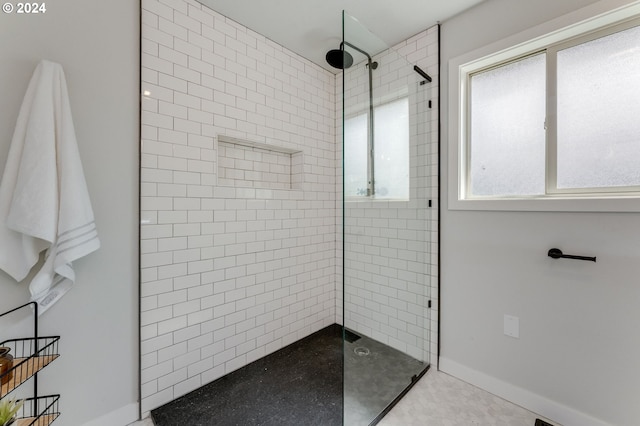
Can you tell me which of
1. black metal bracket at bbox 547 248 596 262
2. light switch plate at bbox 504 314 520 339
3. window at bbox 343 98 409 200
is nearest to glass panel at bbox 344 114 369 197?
window at bbox 343 98 409 200

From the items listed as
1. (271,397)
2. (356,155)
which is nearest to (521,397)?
(271,397)

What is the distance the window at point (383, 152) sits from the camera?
1703 millimetres

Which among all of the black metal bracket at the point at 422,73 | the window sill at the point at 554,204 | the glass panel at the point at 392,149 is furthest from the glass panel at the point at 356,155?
the window sill at the point at 554,204

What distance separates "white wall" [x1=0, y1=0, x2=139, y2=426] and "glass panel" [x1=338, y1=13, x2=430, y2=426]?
1.33 metres

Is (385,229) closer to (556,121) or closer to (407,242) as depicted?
(407,242)

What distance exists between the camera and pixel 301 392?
175cm

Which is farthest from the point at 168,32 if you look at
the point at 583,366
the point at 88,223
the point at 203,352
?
the point at 583,366

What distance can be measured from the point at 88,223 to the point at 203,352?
1137 mm

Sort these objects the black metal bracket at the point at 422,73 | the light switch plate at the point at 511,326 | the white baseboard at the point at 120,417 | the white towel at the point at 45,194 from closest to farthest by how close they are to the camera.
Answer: the white towel at the point at 45,194
the white baseboard at the point at 120,417
the light switch plate at the point at 511,326
the black metal bracket at the point at 422,73

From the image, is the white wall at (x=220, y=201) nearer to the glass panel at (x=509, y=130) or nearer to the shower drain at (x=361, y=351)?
the shower drain at (x=361, y=351)

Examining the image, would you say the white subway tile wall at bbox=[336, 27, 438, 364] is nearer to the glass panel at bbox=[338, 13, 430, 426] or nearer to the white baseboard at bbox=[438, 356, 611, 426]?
the glass panel at bbox=[338, 13, 430, 426]

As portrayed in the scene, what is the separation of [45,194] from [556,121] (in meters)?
2.81

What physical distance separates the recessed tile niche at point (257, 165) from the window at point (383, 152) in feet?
2.73

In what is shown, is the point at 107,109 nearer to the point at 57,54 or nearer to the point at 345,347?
the point at 57,54
